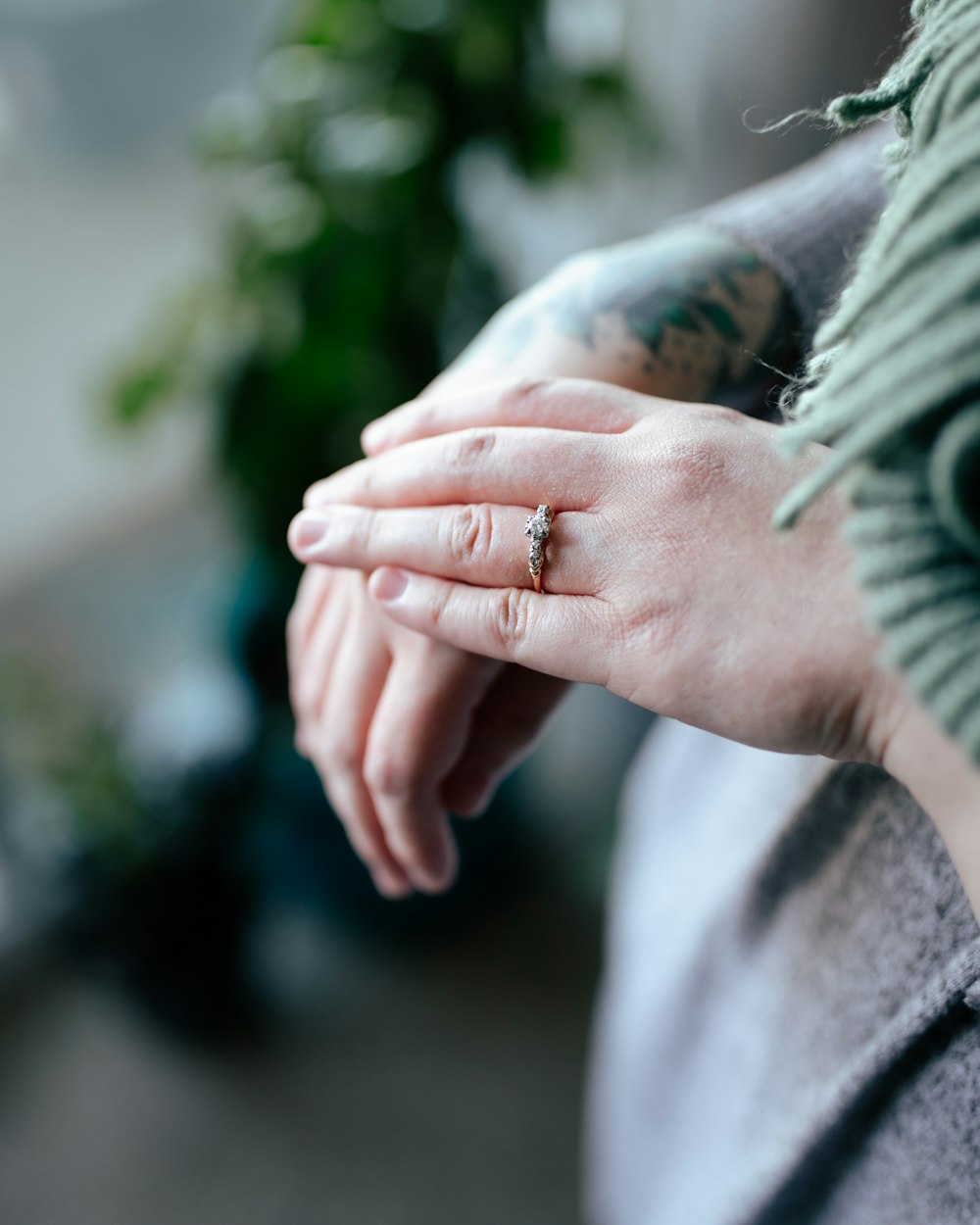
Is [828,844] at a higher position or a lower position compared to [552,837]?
higher

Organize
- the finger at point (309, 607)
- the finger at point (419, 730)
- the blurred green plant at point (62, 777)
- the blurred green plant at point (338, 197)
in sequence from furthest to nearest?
the blurred green plant at point (62, 777), the blurred green plant at point (338, 197), the finger at point (309, 607), the finger at point (419, 730)

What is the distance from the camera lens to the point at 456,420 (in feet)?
1.76

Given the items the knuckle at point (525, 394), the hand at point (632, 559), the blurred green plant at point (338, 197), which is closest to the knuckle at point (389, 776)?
the hand at point (632, 559)

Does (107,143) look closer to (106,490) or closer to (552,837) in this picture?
(106,490)

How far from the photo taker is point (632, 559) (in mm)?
423

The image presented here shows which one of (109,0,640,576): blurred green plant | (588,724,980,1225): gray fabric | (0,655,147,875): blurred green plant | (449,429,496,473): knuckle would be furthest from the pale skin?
(0,655,147,875): blurred green plant

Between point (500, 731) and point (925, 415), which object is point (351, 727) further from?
point (925, 415)

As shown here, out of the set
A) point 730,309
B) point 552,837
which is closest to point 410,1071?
point 552,837

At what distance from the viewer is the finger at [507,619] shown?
1.42 ft

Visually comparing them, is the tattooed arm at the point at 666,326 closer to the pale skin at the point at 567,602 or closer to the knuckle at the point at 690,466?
the pale skin at the point at 567,602

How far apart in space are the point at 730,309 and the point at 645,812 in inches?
19.6

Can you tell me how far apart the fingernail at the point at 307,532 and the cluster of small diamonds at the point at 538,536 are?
0.51 ft

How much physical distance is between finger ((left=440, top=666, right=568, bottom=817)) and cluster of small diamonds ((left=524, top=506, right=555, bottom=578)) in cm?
15

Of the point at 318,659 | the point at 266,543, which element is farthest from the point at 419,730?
the point at 266,543
